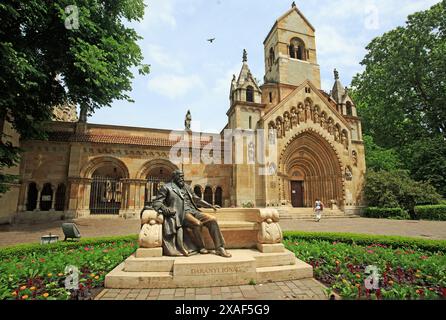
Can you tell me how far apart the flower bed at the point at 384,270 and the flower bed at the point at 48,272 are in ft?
15.6

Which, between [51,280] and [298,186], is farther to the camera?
[298,186]

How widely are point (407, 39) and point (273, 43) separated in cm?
1471

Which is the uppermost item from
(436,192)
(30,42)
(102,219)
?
(30,42)

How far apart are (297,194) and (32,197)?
23132 millimetres

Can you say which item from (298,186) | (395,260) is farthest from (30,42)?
(298,186)

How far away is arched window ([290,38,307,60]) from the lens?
2731 centimetres

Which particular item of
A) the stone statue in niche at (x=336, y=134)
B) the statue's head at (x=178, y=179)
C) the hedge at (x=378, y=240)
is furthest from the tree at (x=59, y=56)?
the stone statue in niche at (x=336, y=134)

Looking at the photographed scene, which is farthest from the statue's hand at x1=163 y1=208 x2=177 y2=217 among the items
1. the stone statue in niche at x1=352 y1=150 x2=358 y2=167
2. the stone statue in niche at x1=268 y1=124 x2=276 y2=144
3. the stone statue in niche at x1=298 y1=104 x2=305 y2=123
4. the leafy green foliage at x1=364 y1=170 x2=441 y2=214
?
the stone statue in niche at x1=352 y1=150 x2=358 y2=167

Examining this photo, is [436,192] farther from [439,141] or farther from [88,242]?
[88,242]

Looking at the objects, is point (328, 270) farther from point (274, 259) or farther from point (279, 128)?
point (279, 128)

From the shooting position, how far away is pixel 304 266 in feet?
16.8

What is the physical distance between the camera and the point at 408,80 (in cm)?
2608

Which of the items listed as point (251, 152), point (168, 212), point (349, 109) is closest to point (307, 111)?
point (349, 109)

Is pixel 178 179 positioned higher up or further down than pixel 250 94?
further down
